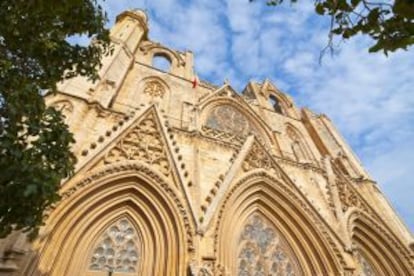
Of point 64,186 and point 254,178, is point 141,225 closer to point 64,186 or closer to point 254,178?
point 64,186

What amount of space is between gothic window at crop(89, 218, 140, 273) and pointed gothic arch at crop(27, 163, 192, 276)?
0.11 metres

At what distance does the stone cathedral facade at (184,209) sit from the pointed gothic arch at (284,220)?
3 cm

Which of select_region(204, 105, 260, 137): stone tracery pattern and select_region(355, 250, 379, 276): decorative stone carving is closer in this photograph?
select_region(355, 250, 379, 276): decorative stone carving

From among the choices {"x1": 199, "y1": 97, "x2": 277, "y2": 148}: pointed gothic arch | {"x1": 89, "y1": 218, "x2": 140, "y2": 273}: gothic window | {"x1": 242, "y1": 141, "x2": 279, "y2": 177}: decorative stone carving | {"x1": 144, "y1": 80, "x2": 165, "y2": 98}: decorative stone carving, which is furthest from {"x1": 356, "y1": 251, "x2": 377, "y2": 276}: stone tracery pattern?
{"x1": 144, "y1": 80, "x2": 165, "y2": 98}: decorative stone carving

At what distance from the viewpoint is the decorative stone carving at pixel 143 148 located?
26.9 ft

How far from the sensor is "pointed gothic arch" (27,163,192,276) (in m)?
6.56

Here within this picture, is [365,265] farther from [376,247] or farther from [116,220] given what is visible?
[116,220]

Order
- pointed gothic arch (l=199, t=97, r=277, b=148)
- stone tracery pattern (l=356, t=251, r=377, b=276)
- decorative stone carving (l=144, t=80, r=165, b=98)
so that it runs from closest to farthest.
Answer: stone tracery pattern (l=356, t=251, r=377, b=276) < decorative stone carving (l=144, t=80, r=165, b=98) < pointed gothic arch (l=199, t=97, r=277, b=148)

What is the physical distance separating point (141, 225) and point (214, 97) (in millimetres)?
9586

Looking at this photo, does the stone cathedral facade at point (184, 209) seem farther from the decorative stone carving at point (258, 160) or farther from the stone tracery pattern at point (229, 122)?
the stone tracery pattern at point (229, 122)

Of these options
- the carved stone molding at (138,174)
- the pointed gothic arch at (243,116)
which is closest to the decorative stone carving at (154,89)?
the pointed gothic arch at (243,116)

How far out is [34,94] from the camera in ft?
13.2

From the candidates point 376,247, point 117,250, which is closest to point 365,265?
point 376,247

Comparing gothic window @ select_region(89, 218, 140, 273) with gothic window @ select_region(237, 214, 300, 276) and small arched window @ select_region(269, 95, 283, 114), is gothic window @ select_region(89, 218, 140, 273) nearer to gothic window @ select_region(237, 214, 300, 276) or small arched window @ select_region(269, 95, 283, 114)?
gothic window @ select_region(237, 214, 300, 276)
